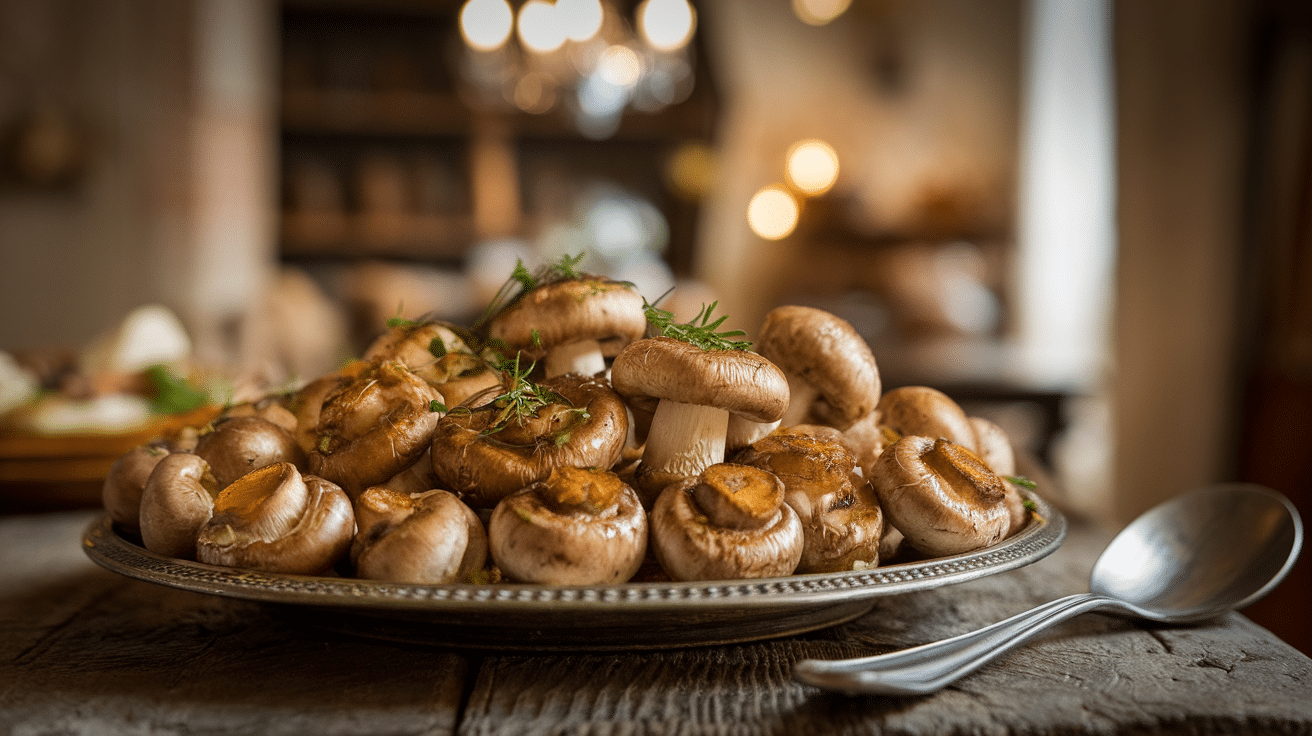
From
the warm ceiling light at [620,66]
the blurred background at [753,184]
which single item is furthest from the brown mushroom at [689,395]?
the warm ceiling light at [620,66]

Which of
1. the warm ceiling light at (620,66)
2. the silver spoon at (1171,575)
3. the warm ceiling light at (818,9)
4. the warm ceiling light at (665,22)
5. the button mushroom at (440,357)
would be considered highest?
the warm ceiling light at (818,9)

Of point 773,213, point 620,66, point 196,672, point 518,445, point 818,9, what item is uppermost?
point 818,9

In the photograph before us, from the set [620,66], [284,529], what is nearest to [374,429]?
[284,529]

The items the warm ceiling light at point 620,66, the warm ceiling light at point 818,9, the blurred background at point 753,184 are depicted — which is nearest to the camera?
the blurred background at point 753,184

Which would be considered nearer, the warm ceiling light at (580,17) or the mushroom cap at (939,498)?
the mushroom cap at (939,498)

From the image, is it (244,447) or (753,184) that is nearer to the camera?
(244,447)

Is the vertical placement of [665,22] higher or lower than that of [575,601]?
higher

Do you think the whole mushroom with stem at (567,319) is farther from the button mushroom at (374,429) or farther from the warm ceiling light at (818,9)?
the warm ceiling light at (818,9)

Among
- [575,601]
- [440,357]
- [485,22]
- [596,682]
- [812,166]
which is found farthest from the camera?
[812,166]

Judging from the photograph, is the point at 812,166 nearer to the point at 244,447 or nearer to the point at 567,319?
the point at 567,319
